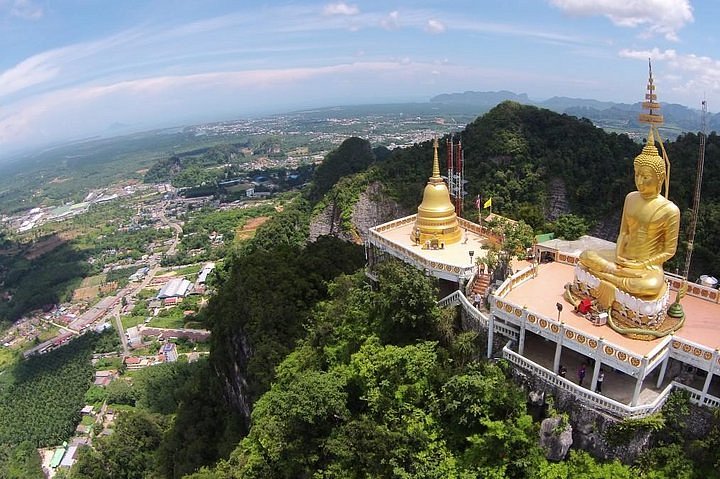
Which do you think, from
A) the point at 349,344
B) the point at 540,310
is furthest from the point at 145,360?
the point at 540,310

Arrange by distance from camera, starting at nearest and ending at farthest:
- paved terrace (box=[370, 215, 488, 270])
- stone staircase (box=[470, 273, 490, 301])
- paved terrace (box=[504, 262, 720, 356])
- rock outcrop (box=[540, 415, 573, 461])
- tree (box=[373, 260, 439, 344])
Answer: rock outcrop (box=[540, 415, 573, 461]) → paved terrace (box=[504, 262, 720, 356]) → tree (box=[373, 260, 439, 344]) → stone staircase (box=[470, 273, 490, 301]) → paved terrace (box=[370, 215, 488, 270])

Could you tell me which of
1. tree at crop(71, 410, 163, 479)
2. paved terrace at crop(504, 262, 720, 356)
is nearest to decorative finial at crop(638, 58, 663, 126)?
paved terrace at crop(504, 262, 720, 356)

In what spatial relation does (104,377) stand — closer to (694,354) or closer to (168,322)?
(168,322)

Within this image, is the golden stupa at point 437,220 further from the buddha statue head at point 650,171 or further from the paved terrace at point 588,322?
the buddha statue head at point 650,171

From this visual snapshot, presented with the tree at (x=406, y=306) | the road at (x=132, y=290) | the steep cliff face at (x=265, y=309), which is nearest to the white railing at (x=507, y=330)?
the tree at (x=406, y=306)

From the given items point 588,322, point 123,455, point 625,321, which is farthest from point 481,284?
point 123,455

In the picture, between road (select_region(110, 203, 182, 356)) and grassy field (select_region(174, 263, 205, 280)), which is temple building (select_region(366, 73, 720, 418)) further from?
grassy field (select_region(174, 263, 205, 280))
